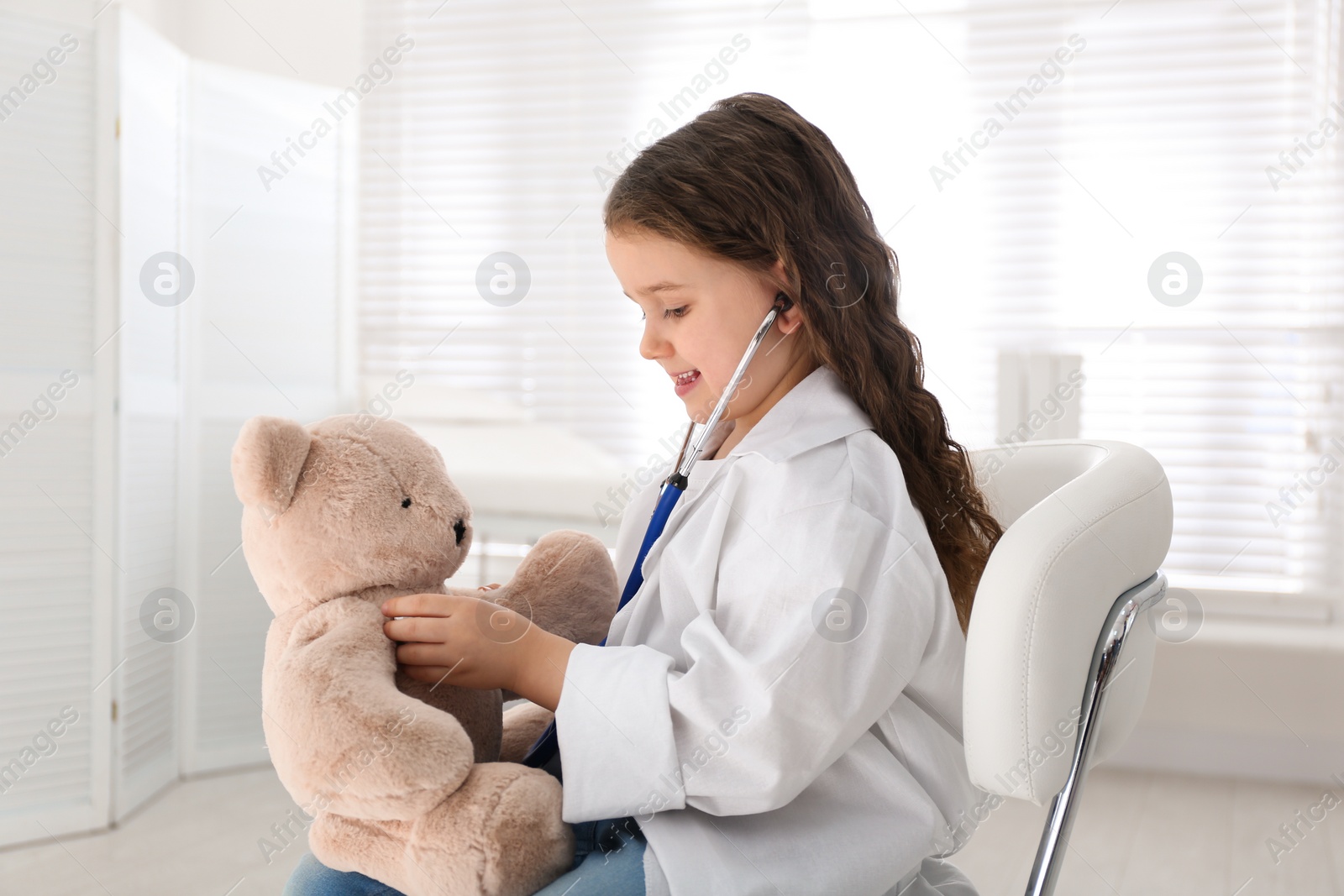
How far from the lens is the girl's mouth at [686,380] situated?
3.31 ft

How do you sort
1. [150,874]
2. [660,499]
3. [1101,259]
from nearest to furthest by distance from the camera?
[660,499], [150,874], [1101,259]

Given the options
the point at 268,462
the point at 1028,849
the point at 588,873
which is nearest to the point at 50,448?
the point at 268,462

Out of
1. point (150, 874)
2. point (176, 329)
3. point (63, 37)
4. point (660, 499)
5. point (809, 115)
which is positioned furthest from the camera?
point (809, 115)

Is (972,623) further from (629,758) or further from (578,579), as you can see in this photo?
(578,579)

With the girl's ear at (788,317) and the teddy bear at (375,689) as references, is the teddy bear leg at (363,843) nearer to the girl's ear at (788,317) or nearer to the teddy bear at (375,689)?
the teddy bear at (375,689)

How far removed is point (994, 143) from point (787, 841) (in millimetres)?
2227

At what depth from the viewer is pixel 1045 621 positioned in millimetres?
737

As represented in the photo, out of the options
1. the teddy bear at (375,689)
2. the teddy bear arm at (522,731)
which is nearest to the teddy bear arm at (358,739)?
the teddy bear at (375,689)

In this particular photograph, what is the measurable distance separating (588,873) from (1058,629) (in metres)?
0.39

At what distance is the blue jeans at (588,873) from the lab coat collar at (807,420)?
1.06 feet

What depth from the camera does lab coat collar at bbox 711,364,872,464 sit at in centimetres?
85

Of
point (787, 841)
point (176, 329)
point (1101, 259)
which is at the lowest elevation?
point (787, 841)

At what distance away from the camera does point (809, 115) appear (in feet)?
8.84

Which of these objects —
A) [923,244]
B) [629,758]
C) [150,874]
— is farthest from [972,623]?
[923,244]
